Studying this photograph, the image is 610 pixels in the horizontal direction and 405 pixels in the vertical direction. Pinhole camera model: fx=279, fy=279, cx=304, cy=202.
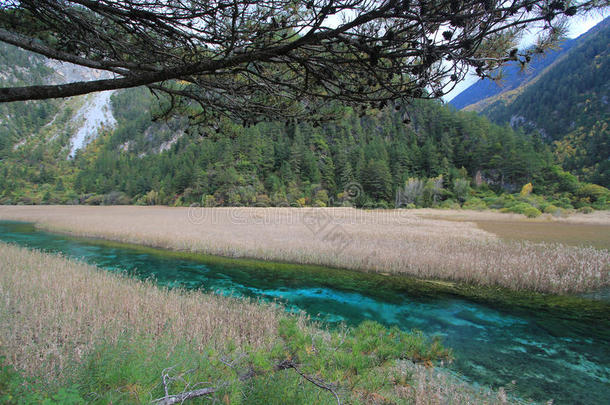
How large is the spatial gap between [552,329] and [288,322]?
25.6 feet

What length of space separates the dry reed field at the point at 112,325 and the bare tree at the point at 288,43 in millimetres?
3330

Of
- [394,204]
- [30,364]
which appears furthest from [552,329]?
[394,204]

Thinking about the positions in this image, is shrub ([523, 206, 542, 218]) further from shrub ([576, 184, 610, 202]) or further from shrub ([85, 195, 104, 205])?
shrub ([85, 195, 104, 205])

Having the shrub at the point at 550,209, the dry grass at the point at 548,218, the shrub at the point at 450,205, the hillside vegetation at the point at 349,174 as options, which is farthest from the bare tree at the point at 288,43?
the shrub at the point at 450,205

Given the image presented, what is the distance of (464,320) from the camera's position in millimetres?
7711

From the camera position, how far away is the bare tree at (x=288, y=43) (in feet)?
8.46

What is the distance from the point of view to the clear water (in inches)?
197

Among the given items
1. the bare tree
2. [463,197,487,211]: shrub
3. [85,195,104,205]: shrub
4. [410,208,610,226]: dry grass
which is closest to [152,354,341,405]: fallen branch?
the bare tree

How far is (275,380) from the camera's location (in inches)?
111

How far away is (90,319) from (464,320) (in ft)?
29.1

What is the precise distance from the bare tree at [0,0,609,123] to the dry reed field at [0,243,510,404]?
10.9 ft

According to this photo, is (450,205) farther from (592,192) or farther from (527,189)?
(592,192)

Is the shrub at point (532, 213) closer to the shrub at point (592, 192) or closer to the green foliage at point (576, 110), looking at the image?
the shrub at point (592, 192)

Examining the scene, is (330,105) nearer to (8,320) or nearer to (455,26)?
(455,26)
